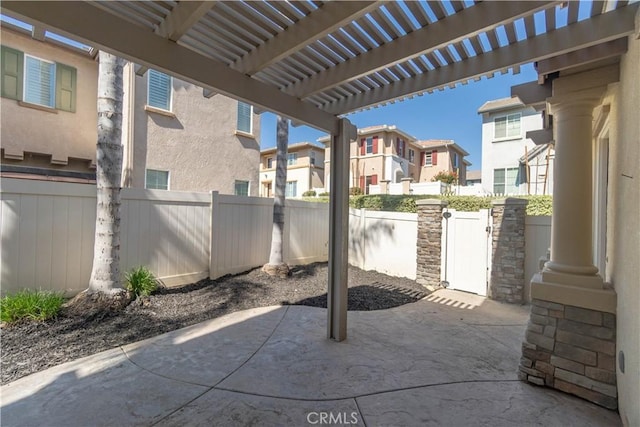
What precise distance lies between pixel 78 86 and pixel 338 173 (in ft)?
29.6

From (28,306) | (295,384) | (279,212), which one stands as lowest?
(295,384)

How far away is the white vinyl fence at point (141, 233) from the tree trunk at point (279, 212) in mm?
502

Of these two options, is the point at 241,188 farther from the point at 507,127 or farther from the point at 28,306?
the point at 507,127

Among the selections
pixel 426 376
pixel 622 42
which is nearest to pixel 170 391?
pixel 426 376

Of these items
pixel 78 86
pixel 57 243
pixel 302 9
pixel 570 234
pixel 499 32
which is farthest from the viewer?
pixel 78 86

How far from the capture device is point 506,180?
15008 mm

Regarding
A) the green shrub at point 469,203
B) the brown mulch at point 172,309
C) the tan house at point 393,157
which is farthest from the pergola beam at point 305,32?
the tan house at point 393,157

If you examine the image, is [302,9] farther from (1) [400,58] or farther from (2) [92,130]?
(2) [92,130]

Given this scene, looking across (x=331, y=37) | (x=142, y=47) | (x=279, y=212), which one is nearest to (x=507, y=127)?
(x=279, y=212)

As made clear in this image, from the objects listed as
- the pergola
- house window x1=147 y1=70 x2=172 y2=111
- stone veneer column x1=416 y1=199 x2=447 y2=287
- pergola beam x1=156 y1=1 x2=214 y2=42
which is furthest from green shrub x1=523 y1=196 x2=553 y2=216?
house window x1=147 y1=70 x2=172 y2=111

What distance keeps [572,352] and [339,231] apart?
2.65 metres

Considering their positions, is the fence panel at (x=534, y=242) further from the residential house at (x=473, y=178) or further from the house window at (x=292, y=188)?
the residential house at (x=473, y=178)

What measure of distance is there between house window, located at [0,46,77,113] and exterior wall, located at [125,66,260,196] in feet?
6.48

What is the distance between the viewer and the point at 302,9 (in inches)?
95.1
